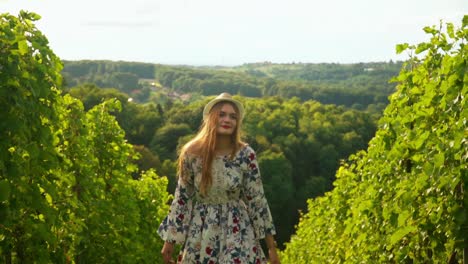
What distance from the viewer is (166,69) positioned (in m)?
171

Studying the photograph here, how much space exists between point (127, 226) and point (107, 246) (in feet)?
4.92

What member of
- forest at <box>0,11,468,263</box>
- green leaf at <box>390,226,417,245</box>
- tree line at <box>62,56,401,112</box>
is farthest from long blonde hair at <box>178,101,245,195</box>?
tree line at <box>62,56,401,112</box>

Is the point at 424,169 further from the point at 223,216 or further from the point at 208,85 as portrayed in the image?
the point at 208,85

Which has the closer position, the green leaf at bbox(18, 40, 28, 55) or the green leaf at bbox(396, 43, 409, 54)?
the green leaf at bbox(18, 40, 28, 55)

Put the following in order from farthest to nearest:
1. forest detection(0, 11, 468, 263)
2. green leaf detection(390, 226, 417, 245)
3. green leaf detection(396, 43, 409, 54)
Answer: green leaf detection(396, 43, 409, 54), green leaf detection(390, 226, 417, 245), forest detection(0, 11, 468, 263)

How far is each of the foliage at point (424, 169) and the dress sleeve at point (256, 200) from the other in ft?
3.33

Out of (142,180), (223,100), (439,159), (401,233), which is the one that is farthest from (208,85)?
(439,159)

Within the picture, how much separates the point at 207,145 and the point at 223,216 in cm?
59

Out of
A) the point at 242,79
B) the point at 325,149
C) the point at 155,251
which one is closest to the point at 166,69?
the point at 242,79

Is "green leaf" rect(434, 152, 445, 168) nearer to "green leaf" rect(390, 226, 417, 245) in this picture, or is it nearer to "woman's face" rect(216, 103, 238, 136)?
"green leaf" rect(390, 226, 417, 245)

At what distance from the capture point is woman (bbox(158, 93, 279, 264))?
505 centimetres

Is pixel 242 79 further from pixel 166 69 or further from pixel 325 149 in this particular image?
pixel 325 149

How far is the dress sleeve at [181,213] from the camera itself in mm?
5137

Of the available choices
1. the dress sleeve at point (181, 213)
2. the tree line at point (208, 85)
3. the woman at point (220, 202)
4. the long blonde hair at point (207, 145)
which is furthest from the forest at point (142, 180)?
the tree line at point (208, 85)
